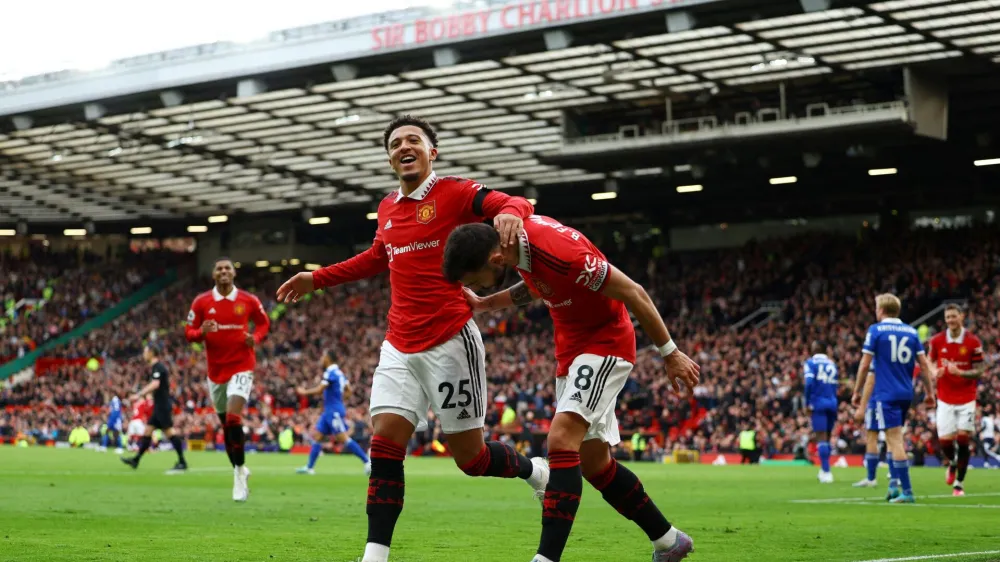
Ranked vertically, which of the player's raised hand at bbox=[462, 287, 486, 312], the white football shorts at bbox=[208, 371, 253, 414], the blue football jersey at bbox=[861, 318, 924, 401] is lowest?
the white football shorts at bbox=[208, 371, 253, 414]

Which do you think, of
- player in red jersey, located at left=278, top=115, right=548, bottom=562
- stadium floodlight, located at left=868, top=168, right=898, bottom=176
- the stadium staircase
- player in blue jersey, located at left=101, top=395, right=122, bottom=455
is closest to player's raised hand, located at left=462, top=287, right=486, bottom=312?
player in red jersey, located at left=278, top=115, right=548, bottom=562

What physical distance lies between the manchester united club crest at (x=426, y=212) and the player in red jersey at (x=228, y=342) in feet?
22.0

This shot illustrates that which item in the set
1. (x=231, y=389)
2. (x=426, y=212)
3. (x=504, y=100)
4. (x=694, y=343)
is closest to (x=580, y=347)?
(x=426, y=212)

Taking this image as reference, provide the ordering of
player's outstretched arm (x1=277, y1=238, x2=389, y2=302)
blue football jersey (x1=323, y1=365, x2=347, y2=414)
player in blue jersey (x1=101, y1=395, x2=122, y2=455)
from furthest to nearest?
player in blue jersey (x1=101, y1=395, x2=122, y2=455) < blue football jersey (x1=323, y1=365, x2=347, y2=414) < player's outstretched arm (x1=277, y1=238, x2=389, y2=302)

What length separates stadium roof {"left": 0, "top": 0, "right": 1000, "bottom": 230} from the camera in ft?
89.2

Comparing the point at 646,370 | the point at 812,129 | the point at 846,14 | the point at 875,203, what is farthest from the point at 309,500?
the point at 875,203

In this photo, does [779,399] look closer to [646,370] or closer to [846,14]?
[646,370]

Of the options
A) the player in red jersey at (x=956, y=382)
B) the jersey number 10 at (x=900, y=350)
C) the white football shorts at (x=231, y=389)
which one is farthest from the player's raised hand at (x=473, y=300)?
the player in red jersey at (x=956, y=382)

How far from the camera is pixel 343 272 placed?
7.22m

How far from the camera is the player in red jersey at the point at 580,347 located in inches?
230

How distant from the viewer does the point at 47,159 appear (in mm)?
43125

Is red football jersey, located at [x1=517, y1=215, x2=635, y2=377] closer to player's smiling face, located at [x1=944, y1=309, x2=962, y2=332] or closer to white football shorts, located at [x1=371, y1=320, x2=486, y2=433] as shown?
white football shorts, located at [x1=371, y1=320, x2=486, y2=433]

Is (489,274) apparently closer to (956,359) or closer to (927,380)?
(927,380)

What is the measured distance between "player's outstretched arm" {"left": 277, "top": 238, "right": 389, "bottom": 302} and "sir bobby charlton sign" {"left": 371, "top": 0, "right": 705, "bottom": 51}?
1946 centimetres
